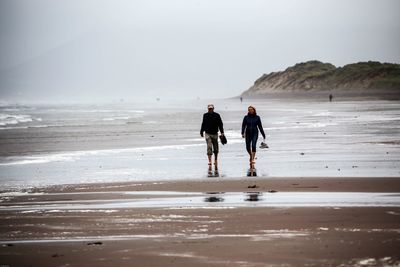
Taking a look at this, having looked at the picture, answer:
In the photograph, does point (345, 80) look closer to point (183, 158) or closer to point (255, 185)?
point (183, 158)

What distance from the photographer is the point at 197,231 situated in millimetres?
8414

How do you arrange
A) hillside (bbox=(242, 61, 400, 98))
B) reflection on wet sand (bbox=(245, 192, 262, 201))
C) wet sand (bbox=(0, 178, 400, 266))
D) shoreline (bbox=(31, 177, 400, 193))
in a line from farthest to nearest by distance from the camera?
hillside (bbox=(242, 61, 400, 98)) → shoreline (bbox=(31, 177, 400, 193)) → reflection on wet sand (bbox=(245, 192, 262, 201)) → wet sand (bbox=(0, 178, 400, 266))

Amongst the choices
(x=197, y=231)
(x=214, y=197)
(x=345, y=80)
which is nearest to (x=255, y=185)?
(x=214, y=197)

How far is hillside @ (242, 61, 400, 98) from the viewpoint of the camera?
135 metres

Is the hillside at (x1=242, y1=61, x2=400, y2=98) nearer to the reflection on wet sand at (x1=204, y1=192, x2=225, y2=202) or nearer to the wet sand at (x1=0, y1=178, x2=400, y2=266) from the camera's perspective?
the reflection on wet sand at (x1=204, y1=192, x2=225, y2=202)

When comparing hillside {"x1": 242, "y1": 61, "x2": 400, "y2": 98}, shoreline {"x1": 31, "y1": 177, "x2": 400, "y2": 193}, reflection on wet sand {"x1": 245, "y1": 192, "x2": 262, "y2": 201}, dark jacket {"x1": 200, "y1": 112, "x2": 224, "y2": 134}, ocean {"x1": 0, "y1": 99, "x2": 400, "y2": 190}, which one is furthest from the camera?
hillside {"x1": 242, "y1": 61, "x2": 400, "y2": 98}

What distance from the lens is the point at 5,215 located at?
10.1 m

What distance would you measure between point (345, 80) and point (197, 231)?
152319 mm

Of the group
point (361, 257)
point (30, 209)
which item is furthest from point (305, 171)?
point (361, 257)

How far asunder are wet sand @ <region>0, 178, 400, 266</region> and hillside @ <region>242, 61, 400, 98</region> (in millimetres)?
113334

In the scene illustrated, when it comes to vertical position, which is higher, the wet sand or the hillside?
the hillside

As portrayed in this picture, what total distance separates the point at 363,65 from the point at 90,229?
166 meters

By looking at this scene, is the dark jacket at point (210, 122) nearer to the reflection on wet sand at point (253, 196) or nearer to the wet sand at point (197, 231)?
the wet sand at point (197, 231)

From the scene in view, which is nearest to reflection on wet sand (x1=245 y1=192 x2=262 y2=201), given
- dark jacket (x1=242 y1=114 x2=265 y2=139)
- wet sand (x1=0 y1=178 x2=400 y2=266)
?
wet sand (x1=0 y1=178 x2=400 y2=266)
